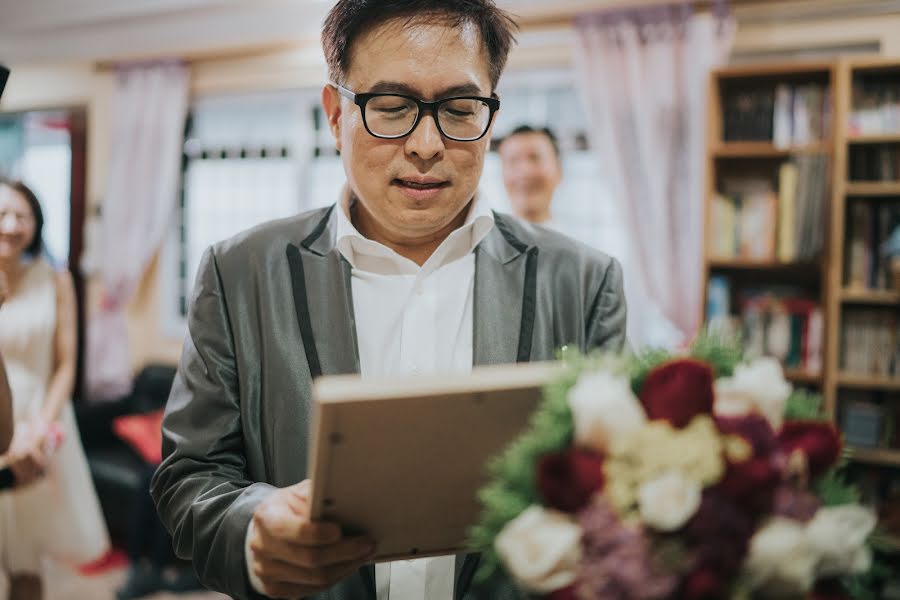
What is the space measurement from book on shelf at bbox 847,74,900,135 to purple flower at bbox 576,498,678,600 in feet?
10.9

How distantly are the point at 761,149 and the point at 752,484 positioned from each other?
10.4 ft

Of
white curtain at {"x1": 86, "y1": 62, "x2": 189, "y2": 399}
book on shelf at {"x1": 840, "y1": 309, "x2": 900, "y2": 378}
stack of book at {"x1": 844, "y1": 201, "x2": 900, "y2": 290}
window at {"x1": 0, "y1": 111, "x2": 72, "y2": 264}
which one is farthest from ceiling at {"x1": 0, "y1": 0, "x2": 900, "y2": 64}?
book on shelf at {"x1": 840, "y1": 309, "x2": 900, "y2": 378}

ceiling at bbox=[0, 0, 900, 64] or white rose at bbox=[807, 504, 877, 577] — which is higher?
ceiling at bbox=[0, 0, 900, 64]

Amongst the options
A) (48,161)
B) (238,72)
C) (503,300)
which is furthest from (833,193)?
(48,161)

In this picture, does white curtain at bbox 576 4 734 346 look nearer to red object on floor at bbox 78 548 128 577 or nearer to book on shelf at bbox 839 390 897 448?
book on shelf at bbox 839 390 897 448

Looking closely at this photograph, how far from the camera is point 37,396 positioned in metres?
3.10

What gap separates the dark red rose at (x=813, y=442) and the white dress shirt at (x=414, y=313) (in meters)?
0.61

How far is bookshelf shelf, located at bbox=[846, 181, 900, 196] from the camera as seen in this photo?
3.15m

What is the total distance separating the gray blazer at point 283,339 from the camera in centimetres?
110

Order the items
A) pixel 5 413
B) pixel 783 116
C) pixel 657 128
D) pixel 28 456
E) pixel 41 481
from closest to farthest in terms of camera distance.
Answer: pixel 5 413 → pixel 28 456 → pixel 41 481 → pixel 783 116 → pixel 657 128

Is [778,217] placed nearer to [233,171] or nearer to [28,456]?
[28,456]

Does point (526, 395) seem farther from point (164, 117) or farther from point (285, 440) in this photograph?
point (164, 117)

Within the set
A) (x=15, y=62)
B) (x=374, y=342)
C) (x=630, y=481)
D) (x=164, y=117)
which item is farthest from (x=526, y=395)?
(x=15, y=62)

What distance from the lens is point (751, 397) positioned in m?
0.64
